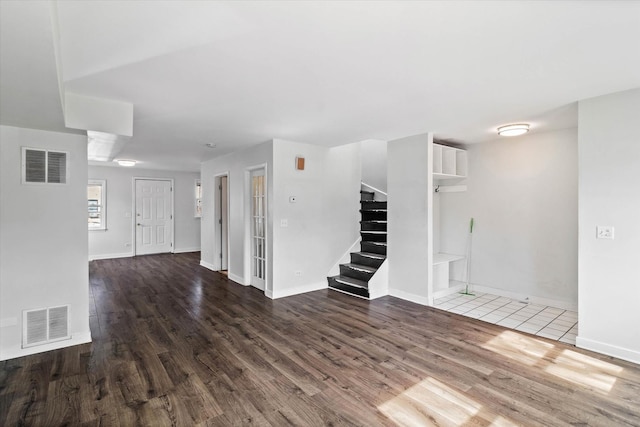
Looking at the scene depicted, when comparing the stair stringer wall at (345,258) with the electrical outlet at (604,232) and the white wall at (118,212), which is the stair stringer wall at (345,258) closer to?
the electrical outlet at (604,232)

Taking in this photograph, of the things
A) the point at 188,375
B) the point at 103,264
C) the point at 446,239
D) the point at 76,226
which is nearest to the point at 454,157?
the point at 446,239

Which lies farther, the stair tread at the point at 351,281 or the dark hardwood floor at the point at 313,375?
the stair tread at the point at 351,281

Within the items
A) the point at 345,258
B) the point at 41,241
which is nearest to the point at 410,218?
the point at 345,258

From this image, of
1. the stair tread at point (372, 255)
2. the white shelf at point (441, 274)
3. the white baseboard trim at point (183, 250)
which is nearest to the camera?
the white shelf at point (441, 274)

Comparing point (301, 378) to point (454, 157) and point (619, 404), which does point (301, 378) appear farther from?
point (454, 157)

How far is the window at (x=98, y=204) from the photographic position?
312 inches

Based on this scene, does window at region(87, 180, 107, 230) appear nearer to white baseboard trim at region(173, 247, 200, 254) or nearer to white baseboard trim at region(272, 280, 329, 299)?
white baseboard trim at region(173, 247, 200, 254)

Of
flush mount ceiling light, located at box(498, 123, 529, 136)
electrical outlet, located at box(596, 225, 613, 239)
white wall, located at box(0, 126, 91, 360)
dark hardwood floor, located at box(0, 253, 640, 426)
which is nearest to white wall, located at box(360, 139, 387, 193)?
flush mount ceiling light, located at box(498, 123, 529, 136)

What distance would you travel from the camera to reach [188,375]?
8.46ft

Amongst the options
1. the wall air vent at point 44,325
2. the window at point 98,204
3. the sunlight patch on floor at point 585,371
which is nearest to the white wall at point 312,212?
the wall air vent at point 44,325

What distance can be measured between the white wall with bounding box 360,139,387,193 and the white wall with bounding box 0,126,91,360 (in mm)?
5031

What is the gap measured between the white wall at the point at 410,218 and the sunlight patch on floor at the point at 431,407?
2158 mm

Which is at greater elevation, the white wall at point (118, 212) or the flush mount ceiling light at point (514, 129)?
the flush mount ceiling light at point (514, 129)

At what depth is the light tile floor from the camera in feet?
11.4
